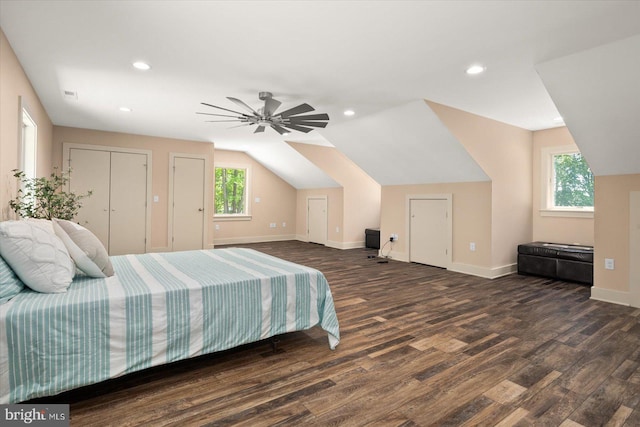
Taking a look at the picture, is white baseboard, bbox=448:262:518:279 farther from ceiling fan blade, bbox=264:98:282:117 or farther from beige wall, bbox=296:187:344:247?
ceiling fan blade, bbox=264:98:282:117

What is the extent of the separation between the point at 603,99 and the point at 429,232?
10.5 feet

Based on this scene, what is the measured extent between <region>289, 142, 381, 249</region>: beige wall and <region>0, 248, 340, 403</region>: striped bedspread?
16.8 ft

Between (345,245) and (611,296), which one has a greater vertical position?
(345,245)

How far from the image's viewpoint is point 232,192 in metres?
9.07

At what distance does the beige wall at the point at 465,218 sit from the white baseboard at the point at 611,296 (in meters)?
1.31

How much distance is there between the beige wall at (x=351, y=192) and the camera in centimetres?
773

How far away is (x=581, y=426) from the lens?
5.72 ft

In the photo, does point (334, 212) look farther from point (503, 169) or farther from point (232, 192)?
point (503, 169)

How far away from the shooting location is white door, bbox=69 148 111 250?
604cm

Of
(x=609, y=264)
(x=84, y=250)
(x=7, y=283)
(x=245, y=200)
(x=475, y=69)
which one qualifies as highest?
(x=475, y=69)

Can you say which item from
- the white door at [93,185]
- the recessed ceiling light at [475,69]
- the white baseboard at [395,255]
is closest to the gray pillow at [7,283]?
the recessed ceiling light at [475,69]

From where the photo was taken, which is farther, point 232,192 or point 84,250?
point 232,192

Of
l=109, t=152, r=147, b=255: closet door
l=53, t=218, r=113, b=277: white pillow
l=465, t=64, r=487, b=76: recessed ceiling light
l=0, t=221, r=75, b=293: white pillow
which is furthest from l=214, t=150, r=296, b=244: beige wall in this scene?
Answer: l=0, t=221, r=75, b=293: white pillow

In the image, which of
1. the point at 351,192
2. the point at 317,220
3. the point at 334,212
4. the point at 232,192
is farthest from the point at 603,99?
the point at 232,192
